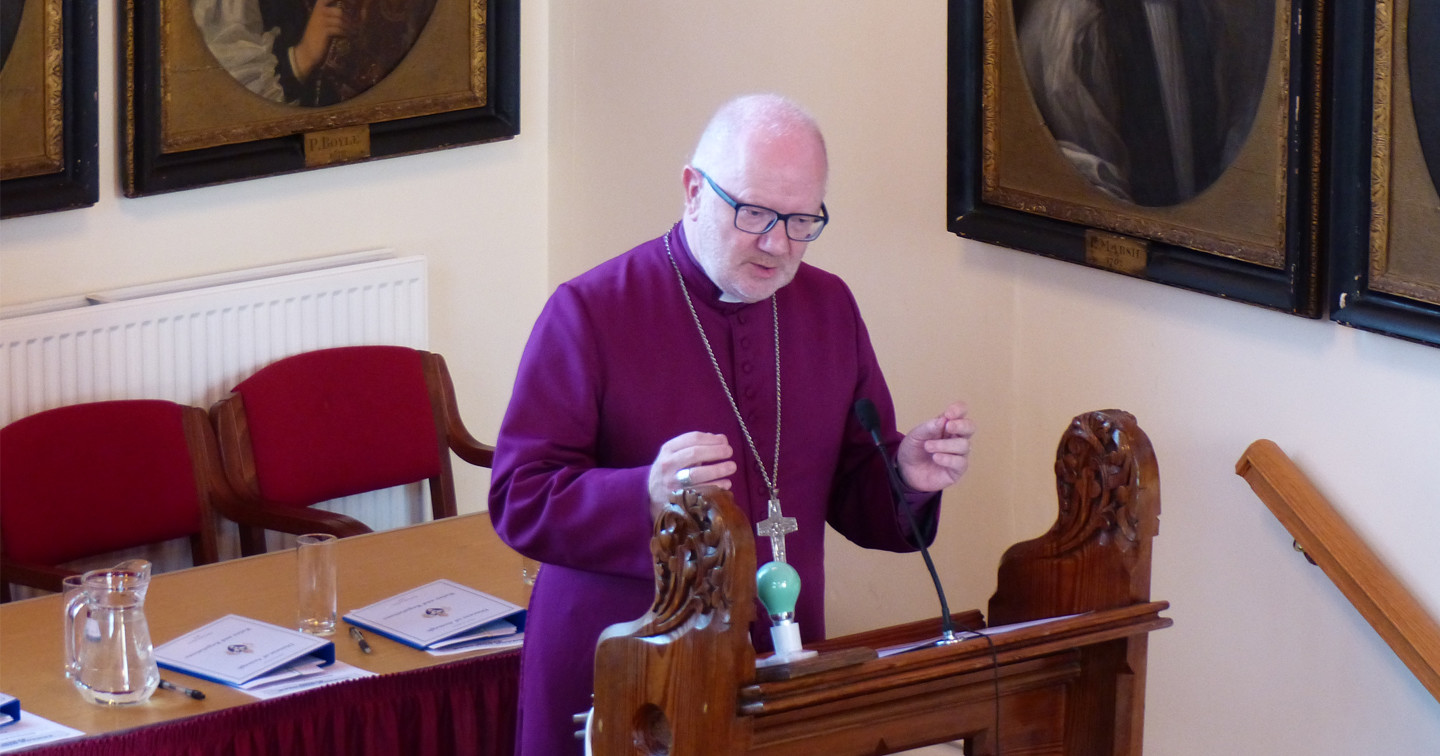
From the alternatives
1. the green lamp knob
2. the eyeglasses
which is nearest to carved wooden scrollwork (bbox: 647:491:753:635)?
the green lamp knob

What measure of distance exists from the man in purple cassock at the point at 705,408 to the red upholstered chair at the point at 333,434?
5.67ft

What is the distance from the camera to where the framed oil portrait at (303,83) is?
4238mm

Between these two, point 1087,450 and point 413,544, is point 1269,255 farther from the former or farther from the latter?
point 413,544

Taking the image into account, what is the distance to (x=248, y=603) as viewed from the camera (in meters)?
3.30

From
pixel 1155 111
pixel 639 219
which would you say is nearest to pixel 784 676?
pixel 1155 111

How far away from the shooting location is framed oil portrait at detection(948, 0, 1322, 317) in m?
3.04

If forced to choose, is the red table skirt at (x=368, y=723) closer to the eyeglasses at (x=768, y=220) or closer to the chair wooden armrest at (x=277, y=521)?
the chair wooden armrest at (x=277, y=521)

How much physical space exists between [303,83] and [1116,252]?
7.58ft

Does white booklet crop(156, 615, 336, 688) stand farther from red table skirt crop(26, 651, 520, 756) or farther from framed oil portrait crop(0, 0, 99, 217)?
framed oil portrait crop(0, 0, 99, 217)

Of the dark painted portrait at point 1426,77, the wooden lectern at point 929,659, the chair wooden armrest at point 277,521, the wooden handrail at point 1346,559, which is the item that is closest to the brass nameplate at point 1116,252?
the wooden handrail at point 1346,559

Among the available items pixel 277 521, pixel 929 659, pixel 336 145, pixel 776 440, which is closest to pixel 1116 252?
pixel 776 440

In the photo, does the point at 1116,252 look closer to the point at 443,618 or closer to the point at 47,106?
the point at 443,618

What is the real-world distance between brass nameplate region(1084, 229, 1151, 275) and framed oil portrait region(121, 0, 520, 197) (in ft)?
6.89

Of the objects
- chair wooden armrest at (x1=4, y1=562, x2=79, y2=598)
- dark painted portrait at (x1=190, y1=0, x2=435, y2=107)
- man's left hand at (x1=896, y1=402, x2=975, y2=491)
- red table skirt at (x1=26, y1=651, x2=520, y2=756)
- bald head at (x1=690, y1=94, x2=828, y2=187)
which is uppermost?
dark painted portrait at (x1=190, y1=0, x2=435, y2=107)
